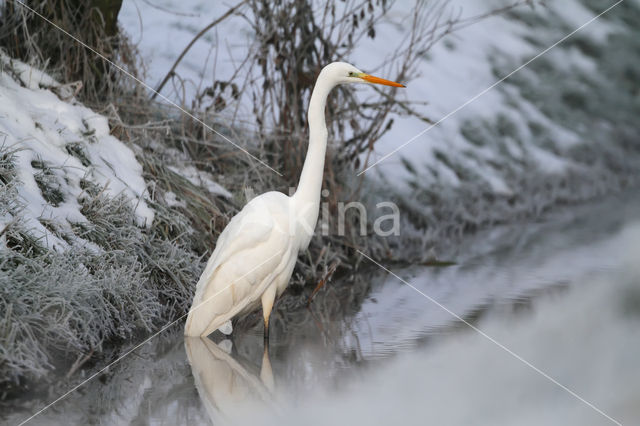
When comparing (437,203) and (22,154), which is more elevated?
(22,154)

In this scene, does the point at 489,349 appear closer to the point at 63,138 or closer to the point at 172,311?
the point at 172,311

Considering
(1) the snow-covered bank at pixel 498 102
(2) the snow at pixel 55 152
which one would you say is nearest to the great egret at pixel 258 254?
(2) the snow at pixel 55 152

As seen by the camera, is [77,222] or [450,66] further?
[450,66]

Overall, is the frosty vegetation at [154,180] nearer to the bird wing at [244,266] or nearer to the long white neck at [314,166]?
the bird wing at [244,266]

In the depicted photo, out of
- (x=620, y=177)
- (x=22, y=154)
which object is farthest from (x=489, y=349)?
(x=620, y=177)

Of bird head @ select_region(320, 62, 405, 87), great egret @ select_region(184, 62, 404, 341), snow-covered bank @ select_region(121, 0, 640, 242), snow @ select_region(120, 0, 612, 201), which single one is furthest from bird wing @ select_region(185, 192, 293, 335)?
snow-covered bank @ select_region(121, 0, 640, 242)

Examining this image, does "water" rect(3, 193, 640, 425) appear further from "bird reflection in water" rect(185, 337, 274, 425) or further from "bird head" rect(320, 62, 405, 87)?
"bird head" rect(320, 62, 405, 87)

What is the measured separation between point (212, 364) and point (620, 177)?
397 cm

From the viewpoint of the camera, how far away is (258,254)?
185cm

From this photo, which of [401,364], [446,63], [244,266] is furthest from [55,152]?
[446,63]

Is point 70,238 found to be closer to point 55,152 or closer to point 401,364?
point 55,152

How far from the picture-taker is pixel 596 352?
74.2 inches

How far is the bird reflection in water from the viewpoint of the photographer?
1360 millimetres

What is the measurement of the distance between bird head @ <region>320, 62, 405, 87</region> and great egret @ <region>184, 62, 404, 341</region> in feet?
0.49
